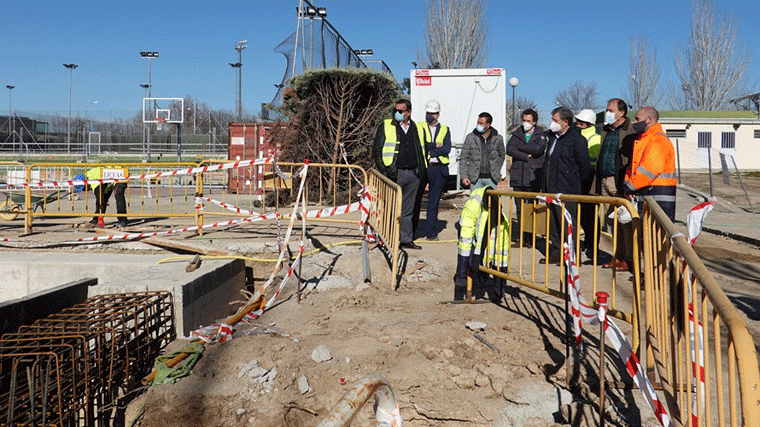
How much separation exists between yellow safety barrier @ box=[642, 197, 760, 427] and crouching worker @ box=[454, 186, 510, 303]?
220 cm

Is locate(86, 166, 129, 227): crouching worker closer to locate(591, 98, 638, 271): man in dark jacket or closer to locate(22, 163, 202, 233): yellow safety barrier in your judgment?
locate(22, 163, 202, 233): yellow safety barrier

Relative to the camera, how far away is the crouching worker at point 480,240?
6344 millimetres

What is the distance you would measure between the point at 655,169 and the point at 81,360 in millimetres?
5584

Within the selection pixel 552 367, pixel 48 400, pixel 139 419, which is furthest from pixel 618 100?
pixel 48 400

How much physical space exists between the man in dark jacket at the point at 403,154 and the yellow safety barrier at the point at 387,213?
A: 27 cm

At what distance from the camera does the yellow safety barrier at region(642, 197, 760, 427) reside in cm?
214

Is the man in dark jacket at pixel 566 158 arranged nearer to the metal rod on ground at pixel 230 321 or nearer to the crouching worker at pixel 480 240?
the crouching worker at pixel 480 240

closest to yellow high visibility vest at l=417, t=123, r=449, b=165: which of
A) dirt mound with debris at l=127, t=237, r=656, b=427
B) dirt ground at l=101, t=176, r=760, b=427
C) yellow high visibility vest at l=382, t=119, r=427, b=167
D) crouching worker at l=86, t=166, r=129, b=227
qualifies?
yellow high visibility vest at l=382, t=119, r=427, b=167

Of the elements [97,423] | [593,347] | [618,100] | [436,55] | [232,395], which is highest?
[436,55]

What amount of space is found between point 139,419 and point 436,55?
3677 cm

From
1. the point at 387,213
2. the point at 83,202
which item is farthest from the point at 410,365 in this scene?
the point at 83,202

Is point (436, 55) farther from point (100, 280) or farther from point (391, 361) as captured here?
point (391, 361)

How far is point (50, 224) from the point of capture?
1161 cm

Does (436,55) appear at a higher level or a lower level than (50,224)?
higher
